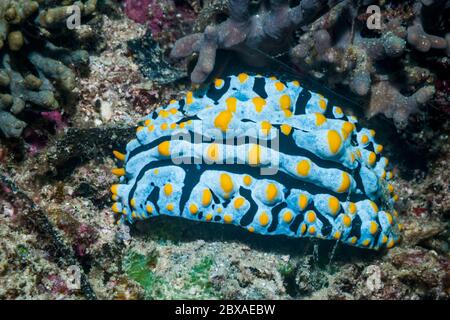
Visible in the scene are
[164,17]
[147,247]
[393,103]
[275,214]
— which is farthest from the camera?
[164,17]

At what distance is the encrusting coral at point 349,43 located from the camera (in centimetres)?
432

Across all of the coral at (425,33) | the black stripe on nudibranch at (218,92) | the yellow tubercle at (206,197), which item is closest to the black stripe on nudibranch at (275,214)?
the yellow tubercle at (206,197)

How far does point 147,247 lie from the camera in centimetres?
436

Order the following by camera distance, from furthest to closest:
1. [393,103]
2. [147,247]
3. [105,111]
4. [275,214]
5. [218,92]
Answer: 1. [393,103]
2. [218,92]
3. [105,111]
4. [147,247]
5. [275,214]

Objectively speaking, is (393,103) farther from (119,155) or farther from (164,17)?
(119,155)

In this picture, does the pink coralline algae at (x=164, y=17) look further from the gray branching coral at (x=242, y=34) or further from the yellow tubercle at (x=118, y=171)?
the yellow tubercle at (x=118, y=171)

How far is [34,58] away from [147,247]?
2385 millimetres

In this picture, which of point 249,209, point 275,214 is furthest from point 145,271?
point 275,214

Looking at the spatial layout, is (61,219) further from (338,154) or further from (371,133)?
(371,133)

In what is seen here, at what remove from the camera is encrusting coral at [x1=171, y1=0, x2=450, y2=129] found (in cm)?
432

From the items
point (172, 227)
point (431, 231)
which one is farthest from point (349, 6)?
point (172, 227)

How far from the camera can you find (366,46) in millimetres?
4543

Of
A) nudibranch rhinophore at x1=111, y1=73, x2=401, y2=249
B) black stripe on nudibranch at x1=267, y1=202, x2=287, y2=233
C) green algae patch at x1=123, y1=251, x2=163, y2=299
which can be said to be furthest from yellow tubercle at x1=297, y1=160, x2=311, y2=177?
green algae patch at x1=123, y1=251, x2=163, y2=299
